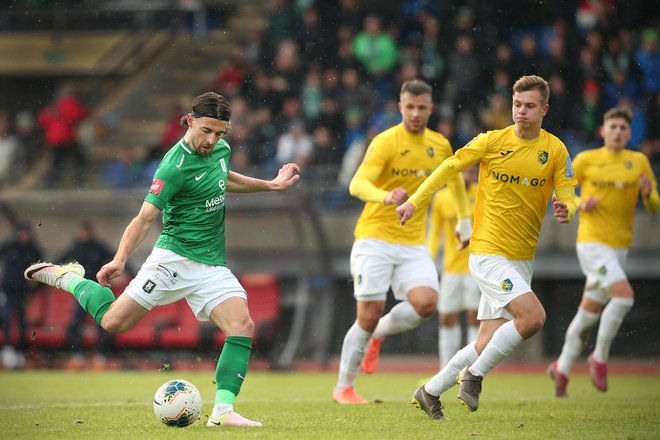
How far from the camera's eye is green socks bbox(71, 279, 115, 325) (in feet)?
27.6

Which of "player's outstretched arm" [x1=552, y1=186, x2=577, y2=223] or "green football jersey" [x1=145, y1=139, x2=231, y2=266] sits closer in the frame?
"green football jersey" [x1=145, y1=139, x2=231, y2=266]

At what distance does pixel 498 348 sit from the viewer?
8320 millimetres

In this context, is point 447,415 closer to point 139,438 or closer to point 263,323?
point 139,438

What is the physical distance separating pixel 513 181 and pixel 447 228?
4579mm

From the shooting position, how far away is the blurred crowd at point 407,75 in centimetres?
1664

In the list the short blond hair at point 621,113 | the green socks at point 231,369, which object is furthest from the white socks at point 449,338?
the green socks at point 231,369

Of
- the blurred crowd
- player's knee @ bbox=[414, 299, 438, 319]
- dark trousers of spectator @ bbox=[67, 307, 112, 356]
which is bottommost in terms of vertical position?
dark trousers of spectator @ bbox=[67, 307, 112, 356]

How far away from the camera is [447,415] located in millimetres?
9273

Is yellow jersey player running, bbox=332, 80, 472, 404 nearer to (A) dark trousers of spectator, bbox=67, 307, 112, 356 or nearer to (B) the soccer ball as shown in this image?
(B) the soccer ball

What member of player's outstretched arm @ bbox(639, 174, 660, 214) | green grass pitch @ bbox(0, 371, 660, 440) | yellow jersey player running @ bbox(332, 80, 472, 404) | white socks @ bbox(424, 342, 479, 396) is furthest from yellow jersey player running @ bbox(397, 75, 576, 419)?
player's outstretched arm @ bbox(639, 174, 660, 214)

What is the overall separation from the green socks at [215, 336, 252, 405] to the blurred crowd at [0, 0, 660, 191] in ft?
26.7

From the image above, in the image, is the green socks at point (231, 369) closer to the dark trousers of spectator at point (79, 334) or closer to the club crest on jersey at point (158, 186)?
the club crest on jersey at point (158, 186)

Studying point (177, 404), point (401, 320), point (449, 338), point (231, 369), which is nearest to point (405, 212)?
point (231, 369)

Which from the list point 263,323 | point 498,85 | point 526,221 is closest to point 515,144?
point 526,221
